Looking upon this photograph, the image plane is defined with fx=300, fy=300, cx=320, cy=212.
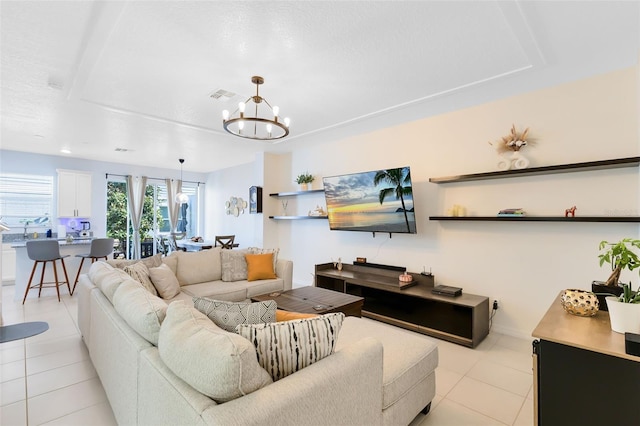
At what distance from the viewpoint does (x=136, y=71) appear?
2875 mm

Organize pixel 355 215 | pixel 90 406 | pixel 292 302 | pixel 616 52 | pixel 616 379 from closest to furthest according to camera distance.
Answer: pixel 616 379 < pixel 90 406 < pixel 616 52 < pixel 292 302 < pixel 355 215

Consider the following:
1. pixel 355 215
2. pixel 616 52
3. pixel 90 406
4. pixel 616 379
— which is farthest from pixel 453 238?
pixel 90 406

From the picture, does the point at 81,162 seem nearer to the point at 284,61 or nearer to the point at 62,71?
the point at 62,71

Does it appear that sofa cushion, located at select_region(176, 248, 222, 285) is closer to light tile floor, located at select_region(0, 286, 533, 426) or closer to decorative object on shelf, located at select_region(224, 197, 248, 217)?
light tile floor, located at select_region(0, 286, 533, 426)

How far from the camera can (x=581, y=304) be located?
181 centimetres

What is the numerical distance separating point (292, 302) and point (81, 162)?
279 inches

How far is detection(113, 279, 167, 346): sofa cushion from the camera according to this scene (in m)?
1.55

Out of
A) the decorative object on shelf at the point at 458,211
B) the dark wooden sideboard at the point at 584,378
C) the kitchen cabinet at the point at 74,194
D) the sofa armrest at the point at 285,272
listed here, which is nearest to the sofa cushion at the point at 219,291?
the sofa armrest at the point at 285,272

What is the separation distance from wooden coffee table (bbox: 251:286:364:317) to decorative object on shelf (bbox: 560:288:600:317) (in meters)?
1.82

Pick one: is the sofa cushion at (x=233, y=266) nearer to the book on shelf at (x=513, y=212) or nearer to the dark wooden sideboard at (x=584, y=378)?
the book on shelf at (x=513, y=212)

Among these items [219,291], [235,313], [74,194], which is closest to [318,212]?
[219,291]

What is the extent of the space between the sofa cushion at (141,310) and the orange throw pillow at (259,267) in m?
2.21

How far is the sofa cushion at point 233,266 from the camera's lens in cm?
420

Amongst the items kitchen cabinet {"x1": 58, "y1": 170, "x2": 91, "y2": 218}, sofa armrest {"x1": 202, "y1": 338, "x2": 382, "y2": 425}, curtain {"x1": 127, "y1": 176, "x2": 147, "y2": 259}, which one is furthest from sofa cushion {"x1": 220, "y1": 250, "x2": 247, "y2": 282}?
curtain {"x1": 127, "y1": 176, "x2": 147, "y2": 259}
